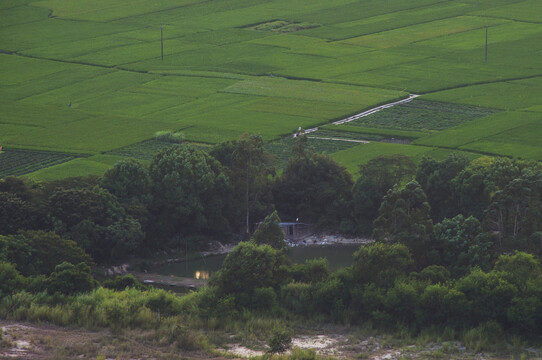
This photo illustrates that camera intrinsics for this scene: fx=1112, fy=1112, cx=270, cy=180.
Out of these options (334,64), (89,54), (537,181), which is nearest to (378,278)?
(537,181)

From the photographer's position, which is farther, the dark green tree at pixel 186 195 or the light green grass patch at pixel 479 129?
the light green grass patch at pixel 479 129

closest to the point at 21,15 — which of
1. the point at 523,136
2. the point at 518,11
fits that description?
the point at 518,11

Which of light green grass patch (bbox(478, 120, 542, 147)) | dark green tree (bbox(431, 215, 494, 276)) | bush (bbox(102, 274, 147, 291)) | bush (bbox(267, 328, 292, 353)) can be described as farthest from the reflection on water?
light green grass patch (bbox(478, 120, 542, 147))

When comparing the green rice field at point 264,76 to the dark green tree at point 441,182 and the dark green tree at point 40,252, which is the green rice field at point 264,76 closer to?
the dark green tree at point 441,182

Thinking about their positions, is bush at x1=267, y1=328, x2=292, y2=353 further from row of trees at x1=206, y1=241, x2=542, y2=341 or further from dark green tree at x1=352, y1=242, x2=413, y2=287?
dark green tree at x1=352, y1=242, x2=413, y2=287

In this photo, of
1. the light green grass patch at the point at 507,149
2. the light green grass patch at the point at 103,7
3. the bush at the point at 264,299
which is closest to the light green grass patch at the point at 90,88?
the light green grass patch at the point at 103,7

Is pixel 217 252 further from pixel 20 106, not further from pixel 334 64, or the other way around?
pixel 334 64

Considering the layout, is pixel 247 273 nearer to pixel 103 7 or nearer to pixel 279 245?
pixel 279 245
